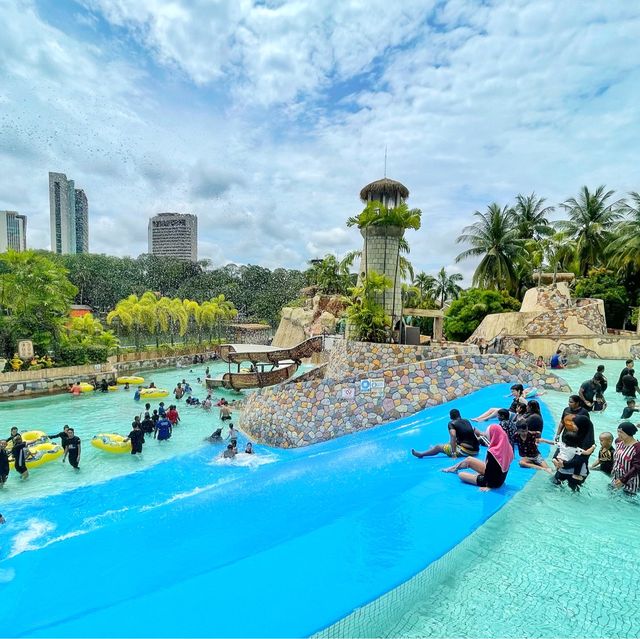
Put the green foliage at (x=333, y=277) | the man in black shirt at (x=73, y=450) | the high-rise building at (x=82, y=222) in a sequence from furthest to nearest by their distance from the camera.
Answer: the high-rise building at (x=82, y=222) → the green foliage at (x=333, y=277) → the man in black shirt at (x=73, y=450)

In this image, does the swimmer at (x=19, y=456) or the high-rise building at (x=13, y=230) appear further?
the high-rise building at (x=13, y=230)

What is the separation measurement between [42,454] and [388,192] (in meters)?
18.8

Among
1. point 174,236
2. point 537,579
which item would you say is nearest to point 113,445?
point 537,579

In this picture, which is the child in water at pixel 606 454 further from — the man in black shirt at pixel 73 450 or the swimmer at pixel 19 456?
the swimmer at pixel 19 456

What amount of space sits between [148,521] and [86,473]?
277 inches

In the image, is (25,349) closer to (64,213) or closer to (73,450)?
(73,450)

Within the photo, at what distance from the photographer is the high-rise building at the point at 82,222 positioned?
122 metres

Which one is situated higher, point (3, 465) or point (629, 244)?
point (629, 244)

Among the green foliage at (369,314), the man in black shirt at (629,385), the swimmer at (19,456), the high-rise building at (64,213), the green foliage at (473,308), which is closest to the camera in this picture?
the swimmer at (19,456)

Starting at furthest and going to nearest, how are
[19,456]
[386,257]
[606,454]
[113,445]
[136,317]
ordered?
1. [136,317]
2. [386,257]
3. [113,445]
4. [19,456]
5. [606,454]

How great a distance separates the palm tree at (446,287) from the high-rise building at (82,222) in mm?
110201

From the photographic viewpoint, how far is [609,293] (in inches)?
1163

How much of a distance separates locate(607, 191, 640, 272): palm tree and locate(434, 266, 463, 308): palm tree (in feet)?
58.5

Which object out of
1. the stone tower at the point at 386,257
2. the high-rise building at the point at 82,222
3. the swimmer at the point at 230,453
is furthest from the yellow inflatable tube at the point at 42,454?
the high-rise building at the point at 82,222
